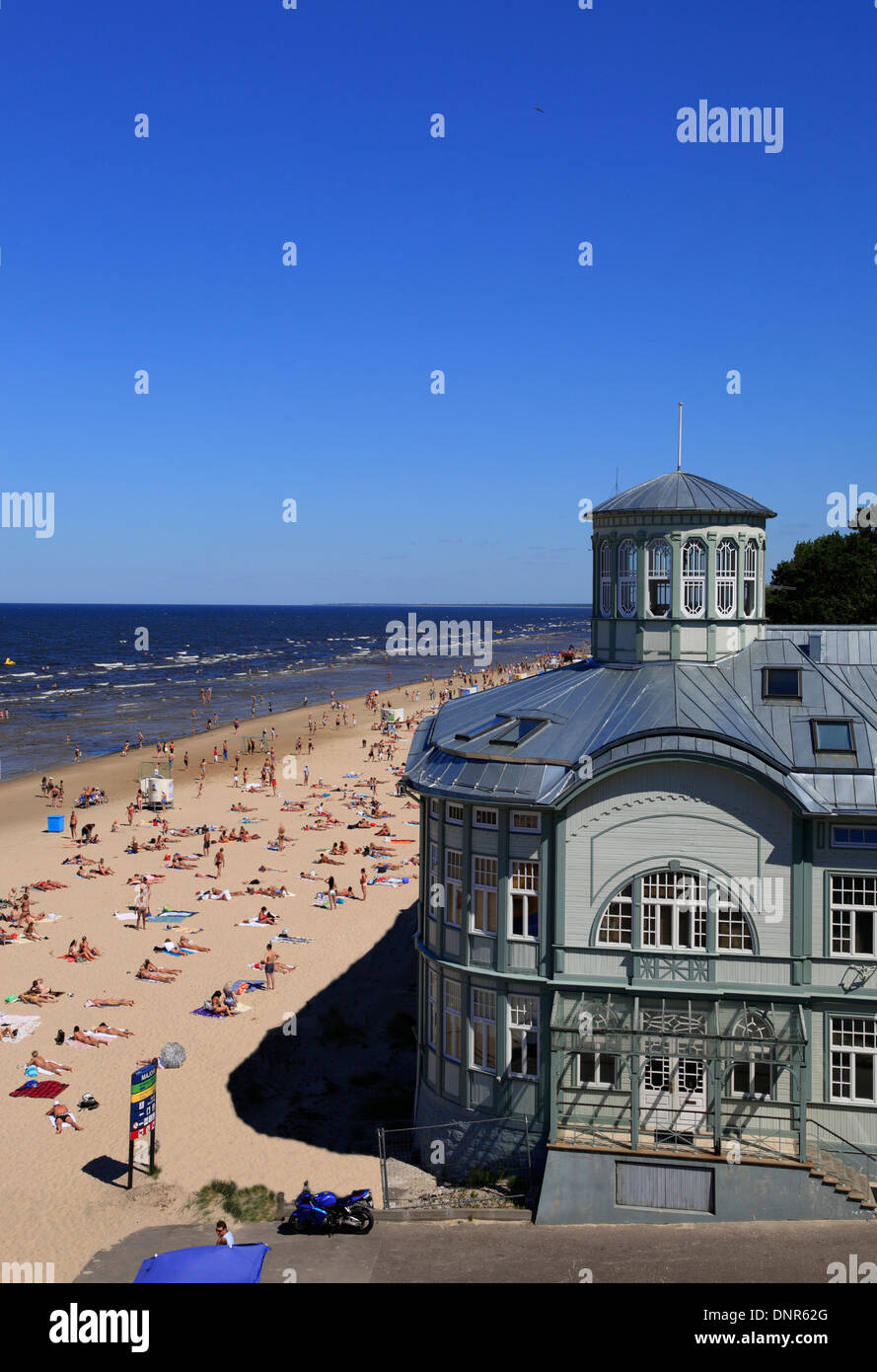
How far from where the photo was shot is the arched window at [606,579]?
26484 millimetres

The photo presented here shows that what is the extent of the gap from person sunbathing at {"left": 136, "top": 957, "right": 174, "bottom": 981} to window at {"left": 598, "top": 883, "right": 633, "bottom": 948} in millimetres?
19703

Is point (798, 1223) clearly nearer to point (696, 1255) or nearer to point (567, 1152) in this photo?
point (696, 1255)

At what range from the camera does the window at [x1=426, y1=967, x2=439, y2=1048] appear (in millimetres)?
24438

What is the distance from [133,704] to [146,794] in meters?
55.1

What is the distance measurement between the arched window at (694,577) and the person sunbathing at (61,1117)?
59.6 ft

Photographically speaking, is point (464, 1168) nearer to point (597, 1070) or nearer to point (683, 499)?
point (597, 1070)

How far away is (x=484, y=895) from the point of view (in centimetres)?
2319

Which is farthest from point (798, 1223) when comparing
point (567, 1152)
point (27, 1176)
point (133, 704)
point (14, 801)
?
point (133, 704)

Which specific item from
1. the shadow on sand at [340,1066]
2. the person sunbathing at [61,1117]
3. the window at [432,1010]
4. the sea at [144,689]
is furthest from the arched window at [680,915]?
the sea at [144,689]

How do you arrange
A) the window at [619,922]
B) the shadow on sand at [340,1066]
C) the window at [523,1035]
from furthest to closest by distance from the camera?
1. the shadow on sand at [340,1066]
2. the window at [523,1035]
3. the window at [619,922]

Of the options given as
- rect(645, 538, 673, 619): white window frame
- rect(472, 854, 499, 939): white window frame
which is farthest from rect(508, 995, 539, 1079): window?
rect(645, 538, 673, 619): white window frame

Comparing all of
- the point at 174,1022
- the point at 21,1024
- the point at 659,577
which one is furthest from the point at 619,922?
the point at 21,1024

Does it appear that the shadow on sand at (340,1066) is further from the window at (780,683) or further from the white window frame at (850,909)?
the window at (780,683)

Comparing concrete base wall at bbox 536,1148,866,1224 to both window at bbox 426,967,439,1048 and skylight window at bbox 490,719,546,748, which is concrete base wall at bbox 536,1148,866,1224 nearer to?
window at bbox 426,967,439,1048
